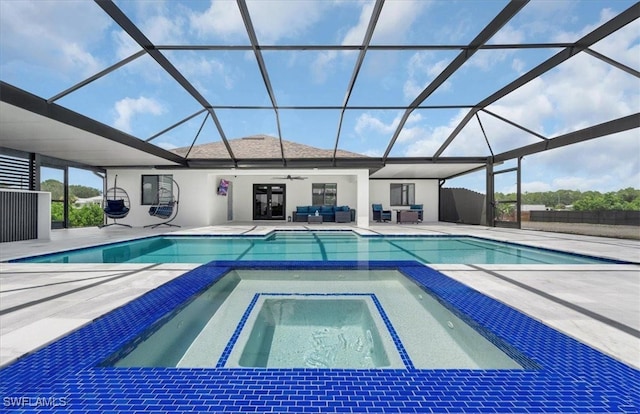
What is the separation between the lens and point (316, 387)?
63.1 inches

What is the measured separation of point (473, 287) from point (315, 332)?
1789mm

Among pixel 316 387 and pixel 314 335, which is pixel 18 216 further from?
pixel 316 387

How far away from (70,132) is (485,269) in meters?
8.69

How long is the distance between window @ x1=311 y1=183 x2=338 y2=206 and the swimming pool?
776 cm

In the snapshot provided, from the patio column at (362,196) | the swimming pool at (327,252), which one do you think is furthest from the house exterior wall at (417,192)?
the swimming pool at (327,252)

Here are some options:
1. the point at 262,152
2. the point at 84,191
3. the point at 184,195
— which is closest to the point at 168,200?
the point at 184,195

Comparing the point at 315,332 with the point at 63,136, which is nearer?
the point at 315,332

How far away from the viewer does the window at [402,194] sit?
1622 centimetres

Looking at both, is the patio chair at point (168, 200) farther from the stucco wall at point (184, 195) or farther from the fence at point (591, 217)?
the fence at point (591, 217)

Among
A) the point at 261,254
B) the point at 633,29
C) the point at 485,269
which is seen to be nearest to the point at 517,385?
the point at 485,269

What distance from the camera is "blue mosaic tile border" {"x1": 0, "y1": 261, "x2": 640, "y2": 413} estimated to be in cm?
145

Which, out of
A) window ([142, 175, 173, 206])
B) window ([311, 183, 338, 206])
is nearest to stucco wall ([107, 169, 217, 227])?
window ([142, 175, 173, 206])

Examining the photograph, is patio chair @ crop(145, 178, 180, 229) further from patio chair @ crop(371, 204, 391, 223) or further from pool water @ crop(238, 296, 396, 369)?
pool water @ crop(238, 296, 396, 369)

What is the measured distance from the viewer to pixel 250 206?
1636cm
